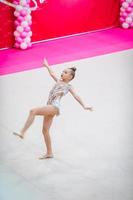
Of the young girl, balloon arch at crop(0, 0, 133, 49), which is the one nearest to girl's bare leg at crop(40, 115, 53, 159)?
the young girl

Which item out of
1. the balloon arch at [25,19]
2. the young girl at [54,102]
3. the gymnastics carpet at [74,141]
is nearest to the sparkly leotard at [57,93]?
the young girl at [54,102]

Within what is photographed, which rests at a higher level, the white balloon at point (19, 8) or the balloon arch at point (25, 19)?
the white balloon at point (19, 8)

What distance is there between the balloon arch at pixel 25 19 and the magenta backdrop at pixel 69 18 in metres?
0.04

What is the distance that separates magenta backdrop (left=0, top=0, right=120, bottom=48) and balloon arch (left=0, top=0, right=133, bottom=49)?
1.7 inches

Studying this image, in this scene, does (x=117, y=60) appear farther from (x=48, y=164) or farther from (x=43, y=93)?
(x=48, y=164)

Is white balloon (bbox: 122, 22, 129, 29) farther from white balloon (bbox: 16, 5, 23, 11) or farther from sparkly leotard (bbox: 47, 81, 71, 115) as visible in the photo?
sparkly leotard (bbox: 47, 81, 71, 115)

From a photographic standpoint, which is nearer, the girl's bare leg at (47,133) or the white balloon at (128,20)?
the girl's bare leg at (47,133)

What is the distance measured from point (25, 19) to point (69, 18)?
0.28 m

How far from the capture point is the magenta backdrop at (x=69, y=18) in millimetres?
2859

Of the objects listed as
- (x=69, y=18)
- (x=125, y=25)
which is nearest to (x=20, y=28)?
(x=69, y=18)

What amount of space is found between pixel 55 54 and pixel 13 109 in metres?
0.84

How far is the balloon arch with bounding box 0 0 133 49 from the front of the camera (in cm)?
274

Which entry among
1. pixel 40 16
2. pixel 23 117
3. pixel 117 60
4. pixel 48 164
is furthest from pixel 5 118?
pixel 40 16

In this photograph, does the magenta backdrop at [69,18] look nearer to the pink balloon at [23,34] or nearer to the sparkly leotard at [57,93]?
the pink balloon at [23,34]
